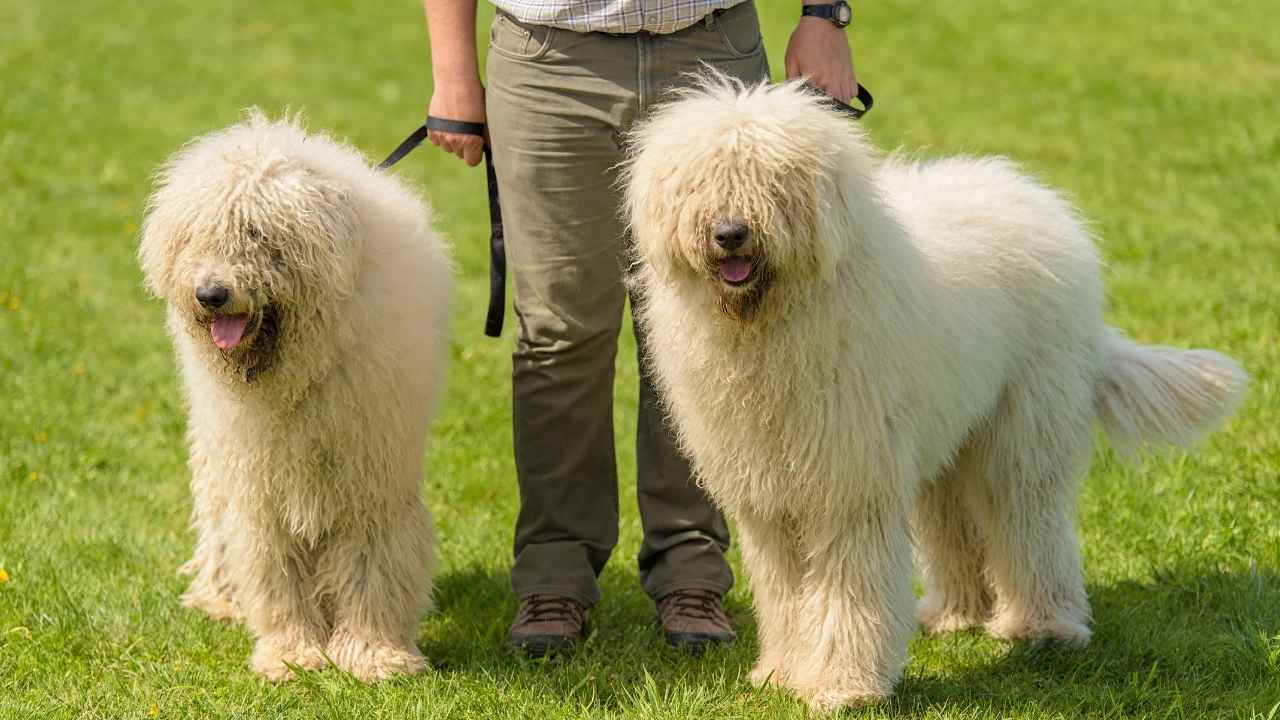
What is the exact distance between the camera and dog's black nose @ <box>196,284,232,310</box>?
13.9 feet

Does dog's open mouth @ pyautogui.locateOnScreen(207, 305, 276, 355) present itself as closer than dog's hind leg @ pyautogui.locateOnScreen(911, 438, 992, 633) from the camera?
Yes

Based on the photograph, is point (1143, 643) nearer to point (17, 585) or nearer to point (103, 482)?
point (17, 585)

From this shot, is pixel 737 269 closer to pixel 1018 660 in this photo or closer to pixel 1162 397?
pixel 1018 660

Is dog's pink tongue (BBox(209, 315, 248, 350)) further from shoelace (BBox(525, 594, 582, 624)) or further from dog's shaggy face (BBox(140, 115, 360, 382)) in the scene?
shoelace (BBox(525, 594, 582, 624))

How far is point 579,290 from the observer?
4.84m

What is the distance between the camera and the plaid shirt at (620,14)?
4.54 meters

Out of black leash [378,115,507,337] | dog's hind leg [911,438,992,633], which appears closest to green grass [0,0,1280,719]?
dog's hind leg [911,438,992,633]

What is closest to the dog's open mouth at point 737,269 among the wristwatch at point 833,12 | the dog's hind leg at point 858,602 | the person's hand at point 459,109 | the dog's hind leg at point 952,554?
the dog's hind leg at point 858,602

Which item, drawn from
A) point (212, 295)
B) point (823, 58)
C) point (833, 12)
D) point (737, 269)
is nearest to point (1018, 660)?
point (737, 269)

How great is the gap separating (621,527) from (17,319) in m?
4.12

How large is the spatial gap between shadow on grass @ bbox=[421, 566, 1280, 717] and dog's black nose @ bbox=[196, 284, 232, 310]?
141 cm

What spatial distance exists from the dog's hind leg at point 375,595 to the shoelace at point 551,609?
0.41 metres

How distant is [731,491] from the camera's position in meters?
4.40

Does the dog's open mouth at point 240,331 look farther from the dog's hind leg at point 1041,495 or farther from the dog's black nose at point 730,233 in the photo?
the dog's hind leg at point 1041,495
